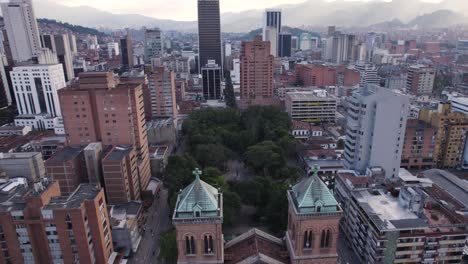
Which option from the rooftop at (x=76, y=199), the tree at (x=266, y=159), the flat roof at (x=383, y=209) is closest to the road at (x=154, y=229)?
the rooftop at (x=76, y=199)

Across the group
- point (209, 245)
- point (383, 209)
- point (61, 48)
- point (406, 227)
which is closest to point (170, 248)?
A: point (209, 245)

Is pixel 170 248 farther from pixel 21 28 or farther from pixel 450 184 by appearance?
pixel 21 28

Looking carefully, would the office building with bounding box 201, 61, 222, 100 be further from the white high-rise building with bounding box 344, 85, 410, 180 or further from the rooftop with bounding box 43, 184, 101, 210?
the rooftop with bounding box 43, 184, 101, 210

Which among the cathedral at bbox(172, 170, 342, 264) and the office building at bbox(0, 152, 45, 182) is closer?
the cathedral at bbox(172, 170, 342, 264)

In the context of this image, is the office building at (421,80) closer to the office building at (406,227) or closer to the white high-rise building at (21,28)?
the office building at (406,227)

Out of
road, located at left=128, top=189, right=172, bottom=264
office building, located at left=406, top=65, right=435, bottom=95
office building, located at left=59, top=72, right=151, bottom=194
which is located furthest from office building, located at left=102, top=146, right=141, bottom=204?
office building, located at left=406, top=65, right=435, bottom=95
